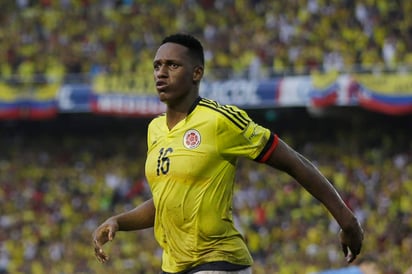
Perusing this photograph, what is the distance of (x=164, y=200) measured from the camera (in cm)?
547

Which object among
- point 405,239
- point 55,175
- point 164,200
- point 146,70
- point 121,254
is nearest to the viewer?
point 164,200

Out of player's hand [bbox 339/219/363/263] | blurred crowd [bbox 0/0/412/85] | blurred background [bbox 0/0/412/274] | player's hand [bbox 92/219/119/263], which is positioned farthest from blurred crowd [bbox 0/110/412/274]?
player's hand [bbox 92/219/119/263]

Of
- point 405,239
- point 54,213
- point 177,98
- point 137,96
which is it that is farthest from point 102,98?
point 177,98

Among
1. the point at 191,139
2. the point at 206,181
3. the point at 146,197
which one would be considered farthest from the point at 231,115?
the point at 146,197

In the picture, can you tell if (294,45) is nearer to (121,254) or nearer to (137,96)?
(137,96)

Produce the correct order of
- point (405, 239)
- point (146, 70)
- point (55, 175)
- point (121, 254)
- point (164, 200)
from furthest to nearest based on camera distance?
point (55, 175), point (146, 70), point (121, 254), point (405, 239), point (164, 200)

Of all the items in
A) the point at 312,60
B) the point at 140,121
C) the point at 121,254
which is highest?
the point at 312,60

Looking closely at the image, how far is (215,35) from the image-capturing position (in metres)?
24.7

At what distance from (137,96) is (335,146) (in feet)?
16.0

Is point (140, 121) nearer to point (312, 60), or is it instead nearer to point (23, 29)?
point (23, 29)

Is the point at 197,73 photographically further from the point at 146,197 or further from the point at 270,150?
the point at 146,197

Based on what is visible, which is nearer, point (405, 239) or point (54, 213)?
point (405, 239)

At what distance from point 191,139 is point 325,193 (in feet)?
2.43

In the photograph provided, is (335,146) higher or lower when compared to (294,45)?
lower
